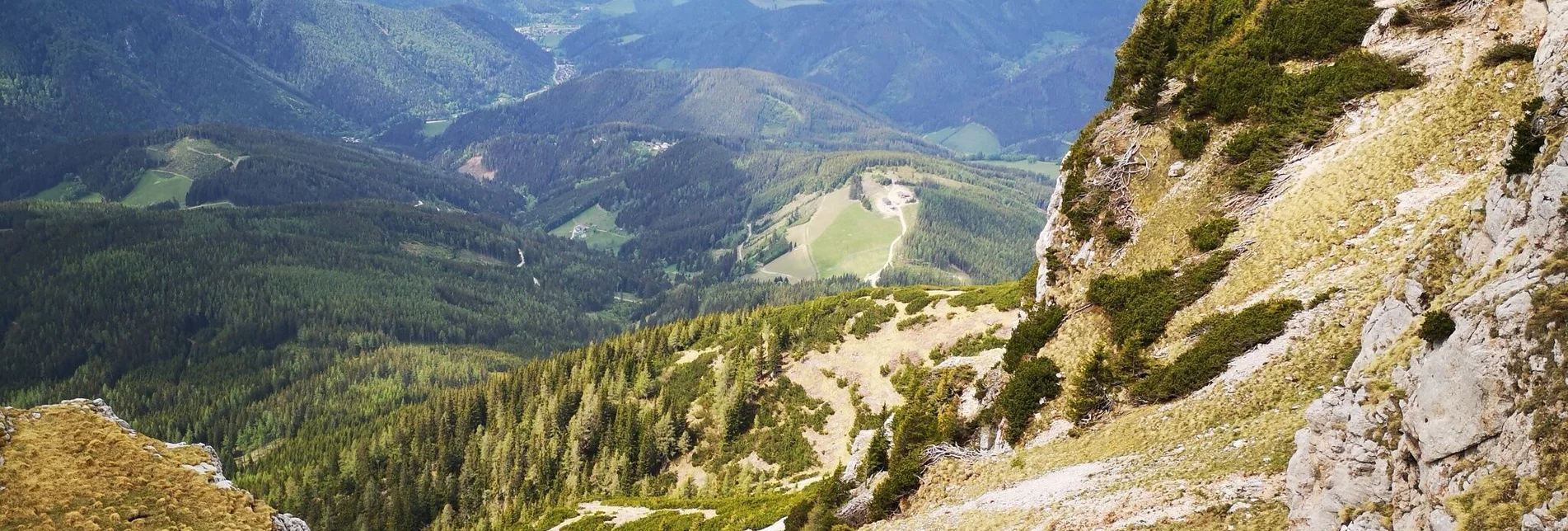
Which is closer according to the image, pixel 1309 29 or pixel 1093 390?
pixel 1093 390

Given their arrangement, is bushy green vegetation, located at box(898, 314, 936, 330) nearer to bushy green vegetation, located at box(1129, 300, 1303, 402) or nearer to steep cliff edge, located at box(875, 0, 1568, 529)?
steep cliff edge, located at box(875, 0, 1568, 529)

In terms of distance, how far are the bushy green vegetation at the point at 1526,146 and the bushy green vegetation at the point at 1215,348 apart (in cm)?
1208

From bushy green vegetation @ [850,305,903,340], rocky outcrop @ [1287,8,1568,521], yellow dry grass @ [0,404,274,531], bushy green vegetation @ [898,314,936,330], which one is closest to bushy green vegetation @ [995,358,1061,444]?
rocky outcrop @ [1287,8,1568,521]

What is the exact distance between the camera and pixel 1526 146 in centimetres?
2027

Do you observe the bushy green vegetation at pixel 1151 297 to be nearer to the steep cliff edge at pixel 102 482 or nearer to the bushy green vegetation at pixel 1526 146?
the bushy green vegetation at pixel 1526 146

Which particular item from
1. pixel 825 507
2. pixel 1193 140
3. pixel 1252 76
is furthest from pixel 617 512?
pixel 1252 76

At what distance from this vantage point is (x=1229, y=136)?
4316cm

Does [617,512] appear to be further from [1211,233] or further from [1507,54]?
[1507,54]

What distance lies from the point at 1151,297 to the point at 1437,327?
71.6 feet

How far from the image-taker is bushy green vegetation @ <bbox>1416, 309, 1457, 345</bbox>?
18.6 meters

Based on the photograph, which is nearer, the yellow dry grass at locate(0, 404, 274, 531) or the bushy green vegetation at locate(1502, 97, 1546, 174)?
the bushy green vegetation at locate(1502, 97, 1546, 174)

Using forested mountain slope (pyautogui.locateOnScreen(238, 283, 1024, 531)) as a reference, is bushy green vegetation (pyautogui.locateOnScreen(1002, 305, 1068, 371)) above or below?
above

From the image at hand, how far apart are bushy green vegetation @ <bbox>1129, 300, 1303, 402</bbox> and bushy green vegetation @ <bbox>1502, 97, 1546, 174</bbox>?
1208cm

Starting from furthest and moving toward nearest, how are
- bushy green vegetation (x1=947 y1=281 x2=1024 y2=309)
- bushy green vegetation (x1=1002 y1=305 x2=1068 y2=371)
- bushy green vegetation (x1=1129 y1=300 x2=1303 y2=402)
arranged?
1. bushy green vegetation (x1=947 y1=281 x2=1024 y2=309)
2. bushy green vegetation (x1=1002 y1=305 x2=1068 y2=371)
3. bushy green vegetation (x1=1129 y1=300 x2=1303 y2=402)
